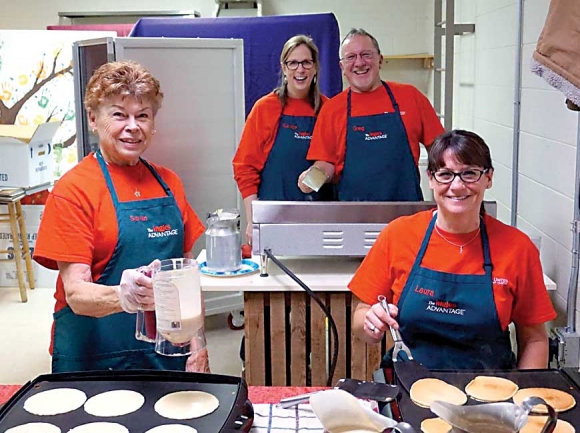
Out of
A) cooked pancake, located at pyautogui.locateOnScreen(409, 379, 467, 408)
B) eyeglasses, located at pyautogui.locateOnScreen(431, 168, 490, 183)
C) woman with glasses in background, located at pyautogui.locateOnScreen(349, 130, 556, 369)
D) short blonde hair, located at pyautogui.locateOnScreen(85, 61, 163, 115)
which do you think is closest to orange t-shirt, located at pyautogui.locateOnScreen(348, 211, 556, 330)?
woman with glasses in background, located at pyautogui.locateOnScreen(349, 130, 556, 369)

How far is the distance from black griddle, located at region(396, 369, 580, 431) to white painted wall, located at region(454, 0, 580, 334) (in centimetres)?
98

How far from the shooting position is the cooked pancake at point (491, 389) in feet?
4.17

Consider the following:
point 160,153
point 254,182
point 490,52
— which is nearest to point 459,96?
point 490,52

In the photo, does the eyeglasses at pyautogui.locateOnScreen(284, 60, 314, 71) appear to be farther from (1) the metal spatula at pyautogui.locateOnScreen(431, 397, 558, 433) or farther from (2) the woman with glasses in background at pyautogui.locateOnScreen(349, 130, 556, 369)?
(1) the metal spatula at pyautogui.locateOnScreen(431, 397, 558, 433)

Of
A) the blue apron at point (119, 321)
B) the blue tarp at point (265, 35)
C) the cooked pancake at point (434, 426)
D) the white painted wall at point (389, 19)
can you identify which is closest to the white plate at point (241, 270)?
the blue apron at point (119, 321)

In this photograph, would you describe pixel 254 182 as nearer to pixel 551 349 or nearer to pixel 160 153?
pixel 160 153

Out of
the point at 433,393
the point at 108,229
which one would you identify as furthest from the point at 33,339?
the point at 433,393

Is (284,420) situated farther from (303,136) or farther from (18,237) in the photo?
(18,237)

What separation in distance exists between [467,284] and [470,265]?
52 millimetres

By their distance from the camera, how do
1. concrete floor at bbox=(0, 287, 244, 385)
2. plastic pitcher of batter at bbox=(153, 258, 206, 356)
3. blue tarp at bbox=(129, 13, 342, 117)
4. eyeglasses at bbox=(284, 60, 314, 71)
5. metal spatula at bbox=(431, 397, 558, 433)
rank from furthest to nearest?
1. blue tarp at bbox=(129, 13, 342, 117)
2. concrete floor at bbox=(0, 287, 244, 385)
3. eyeglasses at bbox=(284, 60, 314, 71)
4. plastic pitcher of batter at bbox=(153, 258, 206, 356)
5. metal spatula at bbox=(431, 397, 558, 433)

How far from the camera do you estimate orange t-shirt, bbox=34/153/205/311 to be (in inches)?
62.1

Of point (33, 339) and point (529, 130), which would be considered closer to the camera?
point (529, 130)

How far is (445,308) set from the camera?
Answer: 1.61 meters

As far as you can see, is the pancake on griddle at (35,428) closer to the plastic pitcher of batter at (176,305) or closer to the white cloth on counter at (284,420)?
the plastic pitcher of batter at (176,305)
